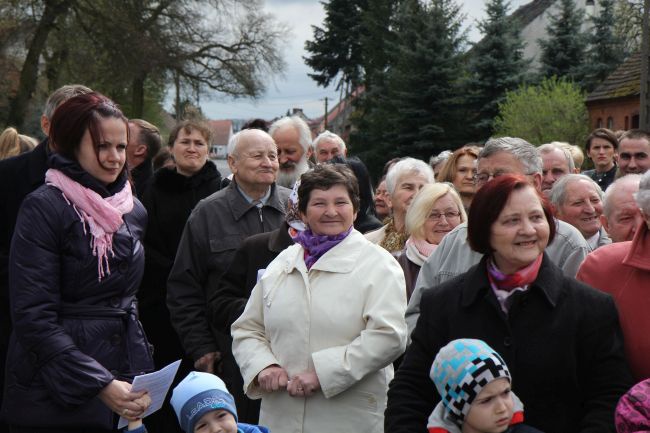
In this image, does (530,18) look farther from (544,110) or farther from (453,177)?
(453,177)

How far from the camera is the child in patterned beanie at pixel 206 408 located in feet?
14.2

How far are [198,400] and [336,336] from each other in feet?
2.58

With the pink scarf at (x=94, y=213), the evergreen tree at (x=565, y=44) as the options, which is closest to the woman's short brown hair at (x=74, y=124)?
the pink scarf at (x=94, y=213)

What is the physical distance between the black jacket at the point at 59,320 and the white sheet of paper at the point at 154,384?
0.12 metres

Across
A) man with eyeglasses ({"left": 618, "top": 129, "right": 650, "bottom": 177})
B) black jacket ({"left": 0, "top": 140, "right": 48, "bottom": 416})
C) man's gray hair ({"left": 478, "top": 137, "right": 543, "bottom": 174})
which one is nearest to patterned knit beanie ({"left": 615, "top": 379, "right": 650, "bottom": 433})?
man's gray hair ({"left": 478, "top": 137, "right": 543, "bottom": 174})

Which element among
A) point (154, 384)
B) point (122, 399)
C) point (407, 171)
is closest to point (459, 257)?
point (154, 384)

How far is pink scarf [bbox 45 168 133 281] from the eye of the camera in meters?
4.29

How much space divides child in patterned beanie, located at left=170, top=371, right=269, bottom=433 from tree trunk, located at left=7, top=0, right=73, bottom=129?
28335 mm

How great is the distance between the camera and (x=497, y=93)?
3862cm

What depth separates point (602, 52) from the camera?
4184cm

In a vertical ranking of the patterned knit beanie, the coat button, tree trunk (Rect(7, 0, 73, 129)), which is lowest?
the patterned knit beanie

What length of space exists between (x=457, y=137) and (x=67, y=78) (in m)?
15.3

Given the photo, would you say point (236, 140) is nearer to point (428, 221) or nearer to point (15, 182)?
point (428, 221)

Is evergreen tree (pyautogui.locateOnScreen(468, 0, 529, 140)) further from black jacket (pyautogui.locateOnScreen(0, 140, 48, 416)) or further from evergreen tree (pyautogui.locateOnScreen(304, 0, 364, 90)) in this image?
black jacket (pyautogui.locateOnScreen(0, 140, 48, 416))
